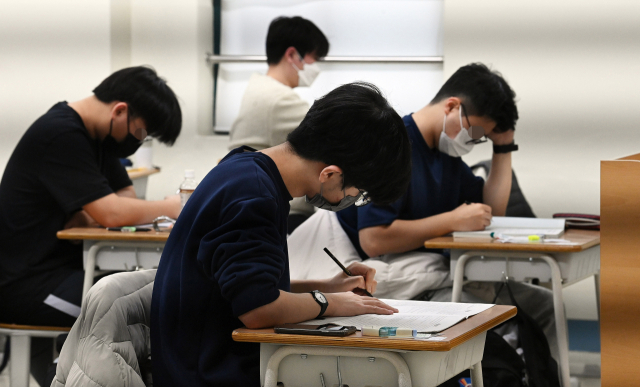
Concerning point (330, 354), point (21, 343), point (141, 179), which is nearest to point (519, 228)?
point (330, 354)

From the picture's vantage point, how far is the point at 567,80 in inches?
149

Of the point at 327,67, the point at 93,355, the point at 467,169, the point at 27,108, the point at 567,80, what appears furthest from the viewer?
the point at 327,67

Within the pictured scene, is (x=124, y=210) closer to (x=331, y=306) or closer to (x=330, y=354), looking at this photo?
(x=331, y=306)

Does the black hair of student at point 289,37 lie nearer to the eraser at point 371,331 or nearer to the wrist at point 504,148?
the wrist at point 504,148

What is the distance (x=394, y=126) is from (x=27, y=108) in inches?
131

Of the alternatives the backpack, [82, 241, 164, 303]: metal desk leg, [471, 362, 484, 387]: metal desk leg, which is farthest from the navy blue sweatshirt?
[82, 241, 164, 303]: metal desk leg

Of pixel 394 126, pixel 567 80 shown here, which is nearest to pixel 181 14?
pixel 567 80

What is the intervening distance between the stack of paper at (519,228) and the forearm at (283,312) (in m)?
1.18

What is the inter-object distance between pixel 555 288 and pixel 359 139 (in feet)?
3.89

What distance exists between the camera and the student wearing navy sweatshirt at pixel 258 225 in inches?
48.4

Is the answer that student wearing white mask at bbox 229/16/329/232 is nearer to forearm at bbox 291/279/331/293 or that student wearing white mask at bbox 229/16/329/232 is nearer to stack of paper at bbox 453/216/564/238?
stack of paper at bbox 453/216/564/238

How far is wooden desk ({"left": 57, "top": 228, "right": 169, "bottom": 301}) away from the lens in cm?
233

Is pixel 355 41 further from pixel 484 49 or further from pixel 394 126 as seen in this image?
pixel 394 126

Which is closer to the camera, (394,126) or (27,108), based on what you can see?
(394,126)
